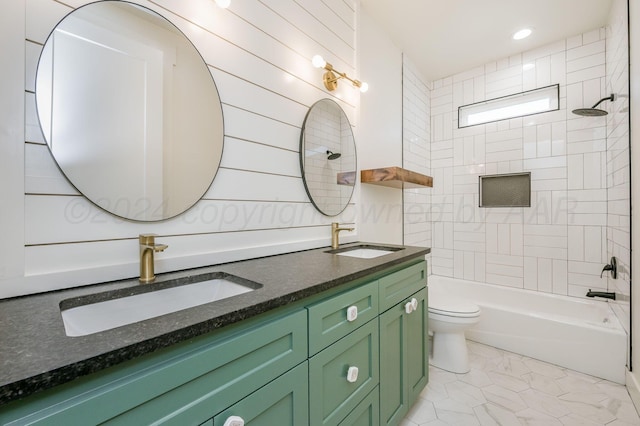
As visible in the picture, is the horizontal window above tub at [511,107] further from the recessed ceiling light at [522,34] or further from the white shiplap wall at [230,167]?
the white shiplap wall at [230,167]

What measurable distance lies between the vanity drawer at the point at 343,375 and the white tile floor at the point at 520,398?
2.31ft

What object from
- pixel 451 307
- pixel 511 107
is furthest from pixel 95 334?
pixel 511 107

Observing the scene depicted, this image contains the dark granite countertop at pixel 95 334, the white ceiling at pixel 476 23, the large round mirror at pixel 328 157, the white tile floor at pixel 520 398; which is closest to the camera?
the dark granite countertop at pixel 95 334

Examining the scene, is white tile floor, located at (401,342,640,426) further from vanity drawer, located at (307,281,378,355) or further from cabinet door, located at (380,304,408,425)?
vanity drawer, located at (307,281,378,355)

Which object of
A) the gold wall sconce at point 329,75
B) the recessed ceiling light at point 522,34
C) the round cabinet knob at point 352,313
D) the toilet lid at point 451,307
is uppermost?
the recessed ceiling light at point 522,34

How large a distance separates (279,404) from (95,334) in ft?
1.69

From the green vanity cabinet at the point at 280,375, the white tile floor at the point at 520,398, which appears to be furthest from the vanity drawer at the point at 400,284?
the white tile floor at the point at 520,398

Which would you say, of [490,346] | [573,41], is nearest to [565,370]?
[490,346]

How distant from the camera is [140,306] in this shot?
2.98ft

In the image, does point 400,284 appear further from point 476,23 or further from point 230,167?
point 476,23

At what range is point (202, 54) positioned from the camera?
3.92 ft

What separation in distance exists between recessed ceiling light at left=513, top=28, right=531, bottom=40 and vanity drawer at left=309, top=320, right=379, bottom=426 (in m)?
2.90

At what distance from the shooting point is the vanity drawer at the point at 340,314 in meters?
0.91

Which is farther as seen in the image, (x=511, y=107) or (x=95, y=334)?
(x=511, y=107)
